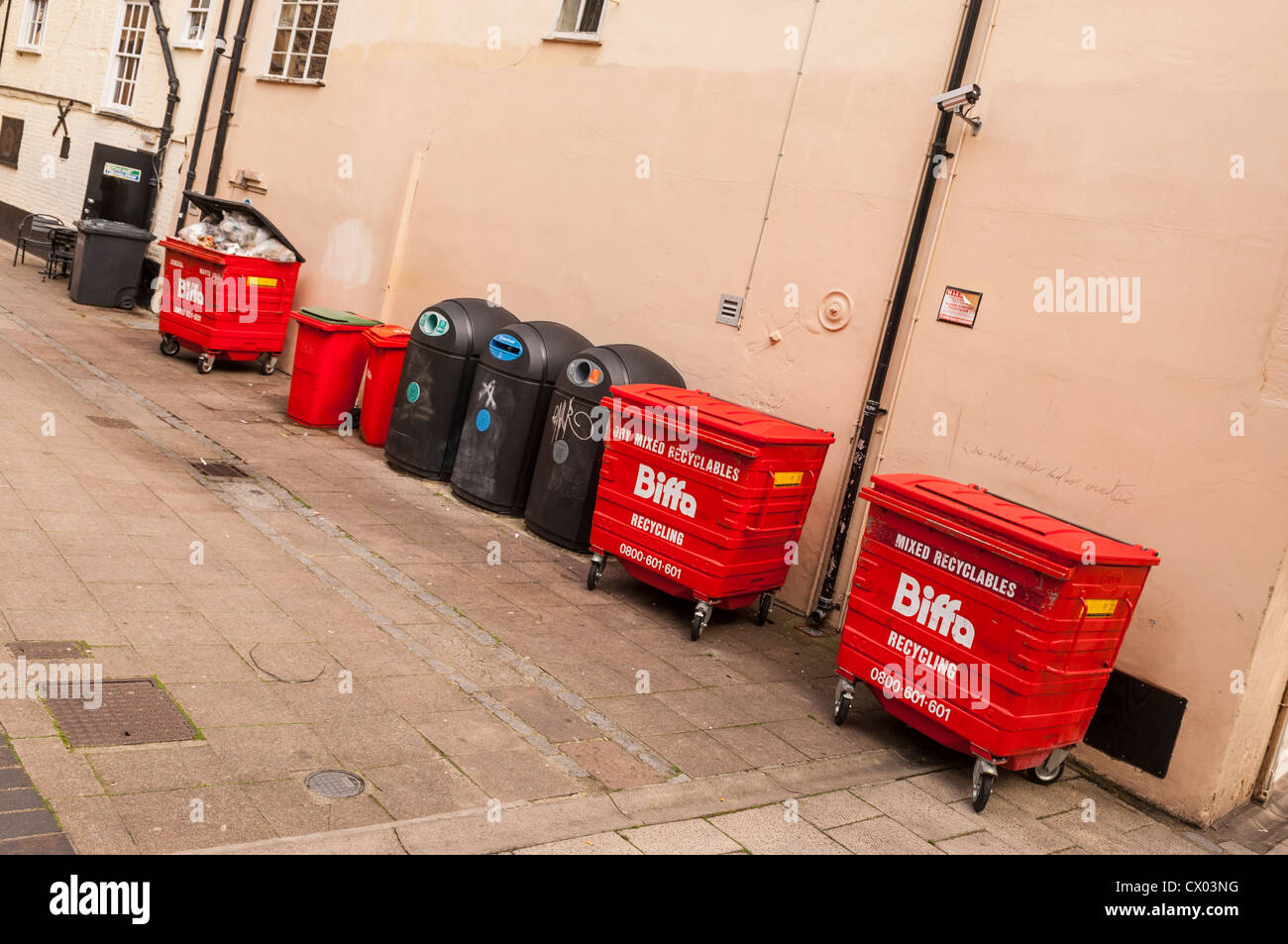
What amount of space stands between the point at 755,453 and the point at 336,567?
2904 millimetres

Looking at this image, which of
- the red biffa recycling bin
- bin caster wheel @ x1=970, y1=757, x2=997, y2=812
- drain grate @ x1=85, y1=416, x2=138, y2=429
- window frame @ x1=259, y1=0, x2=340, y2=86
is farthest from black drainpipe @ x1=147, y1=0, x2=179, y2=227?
bin caster wheel @ x1=970, y1=757, x2=997, y2=812

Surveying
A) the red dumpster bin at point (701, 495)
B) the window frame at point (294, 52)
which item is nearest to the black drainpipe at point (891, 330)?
the red dumpster bin at point (701, 495)

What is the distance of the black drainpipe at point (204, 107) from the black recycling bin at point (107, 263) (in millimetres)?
692

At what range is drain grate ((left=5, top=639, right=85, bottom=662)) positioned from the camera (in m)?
5.02

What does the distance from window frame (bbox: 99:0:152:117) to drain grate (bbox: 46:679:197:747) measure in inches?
600

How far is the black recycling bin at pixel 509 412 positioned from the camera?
30.1 feet

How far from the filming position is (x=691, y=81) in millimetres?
9578

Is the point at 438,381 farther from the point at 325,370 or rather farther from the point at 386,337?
the point at 325,370

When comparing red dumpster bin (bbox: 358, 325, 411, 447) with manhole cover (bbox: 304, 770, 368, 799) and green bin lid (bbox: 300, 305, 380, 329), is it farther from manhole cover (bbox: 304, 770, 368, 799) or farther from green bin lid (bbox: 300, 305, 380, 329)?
manhole cover (bbox: 304, 770, 368, 799)

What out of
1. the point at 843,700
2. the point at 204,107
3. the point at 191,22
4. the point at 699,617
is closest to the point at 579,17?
the point at 699,617

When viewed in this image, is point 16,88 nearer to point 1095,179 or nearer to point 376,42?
point 376,42

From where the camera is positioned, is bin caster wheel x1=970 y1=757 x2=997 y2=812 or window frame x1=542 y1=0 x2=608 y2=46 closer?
bin caster wheel x1=970 y1=757 x2=997 y2=812

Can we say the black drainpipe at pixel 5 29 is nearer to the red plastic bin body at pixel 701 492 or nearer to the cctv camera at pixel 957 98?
the red plastic bin body at pixel 701 492

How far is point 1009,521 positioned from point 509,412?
4805 mm
